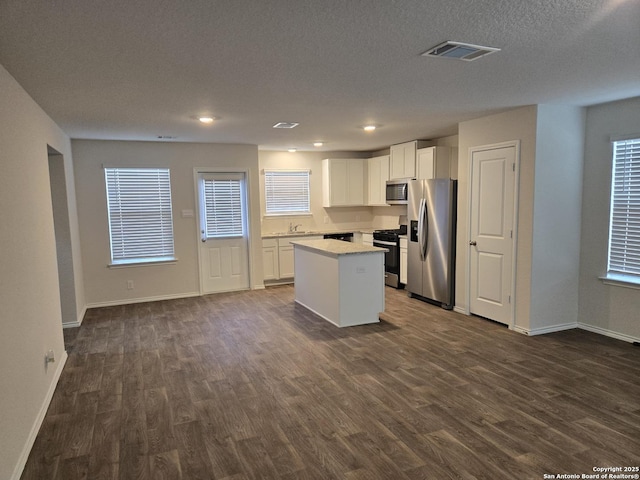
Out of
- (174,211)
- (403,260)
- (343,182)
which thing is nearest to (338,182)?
(343,182)

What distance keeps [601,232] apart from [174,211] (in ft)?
18.7

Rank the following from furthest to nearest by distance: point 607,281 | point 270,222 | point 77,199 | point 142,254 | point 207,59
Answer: point 270,222
point 142,254
point 77,199
point 607,281
point 207,59

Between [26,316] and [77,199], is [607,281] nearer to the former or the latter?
[26,316]

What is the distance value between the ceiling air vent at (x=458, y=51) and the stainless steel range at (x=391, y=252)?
416 cm

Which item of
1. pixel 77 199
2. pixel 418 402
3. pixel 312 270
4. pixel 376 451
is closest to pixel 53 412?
pixel 376 451

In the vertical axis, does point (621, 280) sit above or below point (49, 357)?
above

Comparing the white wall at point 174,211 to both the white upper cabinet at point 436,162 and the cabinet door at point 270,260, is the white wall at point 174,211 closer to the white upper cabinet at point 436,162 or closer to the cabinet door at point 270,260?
the cabinet door at point 270,260

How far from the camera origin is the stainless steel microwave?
6.75m

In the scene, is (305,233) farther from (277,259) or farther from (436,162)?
(436,162)

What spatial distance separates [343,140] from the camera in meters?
6.59

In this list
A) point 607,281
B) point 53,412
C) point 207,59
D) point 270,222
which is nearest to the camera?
point 207,59

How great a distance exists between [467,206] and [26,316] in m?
4.55

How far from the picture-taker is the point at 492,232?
15.7 feet

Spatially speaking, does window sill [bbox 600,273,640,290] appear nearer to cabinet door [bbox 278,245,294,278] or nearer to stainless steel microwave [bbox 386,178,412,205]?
stainless steel microwave [bbox 386,178,412,205]
